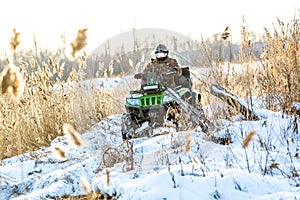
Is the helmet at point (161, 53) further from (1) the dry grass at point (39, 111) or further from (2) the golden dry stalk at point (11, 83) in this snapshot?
(2) the golden dry stalk at point (11, 83)

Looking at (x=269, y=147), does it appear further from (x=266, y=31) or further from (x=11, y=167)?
(x=11, y=167)

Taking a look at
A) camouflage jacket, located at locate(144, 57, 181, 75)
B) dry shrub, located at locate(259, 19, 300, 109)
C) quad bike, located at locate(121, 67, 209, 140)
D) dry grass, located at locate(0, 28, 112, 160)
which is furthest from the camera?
camouflage jacket, located at locate(144, 57, 181, 75)

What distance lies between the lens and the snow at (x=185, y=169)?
2455mm

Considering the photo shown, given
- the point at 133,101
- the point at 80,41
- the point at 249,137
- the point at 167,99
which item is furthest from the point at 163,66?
the point at 80,41

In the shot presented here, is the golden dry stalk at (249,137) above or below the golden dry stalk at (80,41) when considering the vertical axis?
below

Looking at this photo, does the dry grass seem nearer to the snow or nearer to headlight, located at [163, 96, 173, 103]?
the snow

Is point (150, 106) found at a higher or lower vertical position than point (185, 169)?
higher

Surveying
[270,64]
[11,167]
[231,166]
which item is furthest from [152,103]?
[231,166]

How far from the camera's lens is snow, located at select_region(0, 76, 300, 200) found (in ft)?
8.05

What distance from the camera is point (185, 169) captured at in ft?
8.93

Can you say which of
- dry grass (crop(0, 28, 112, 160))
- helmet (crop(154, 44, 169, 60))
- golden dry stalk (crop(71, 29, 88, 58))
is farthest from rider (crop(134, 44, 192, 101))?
golden dry stalk (crop(71, 29, 88, 58))

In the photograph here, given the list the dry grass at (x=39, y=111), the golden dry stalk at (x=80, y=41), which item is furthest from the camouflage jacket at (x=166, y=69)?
the golden dry stalk at (x=80, y=41)

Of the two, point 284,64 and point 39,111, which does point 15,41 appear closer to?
point 284,64

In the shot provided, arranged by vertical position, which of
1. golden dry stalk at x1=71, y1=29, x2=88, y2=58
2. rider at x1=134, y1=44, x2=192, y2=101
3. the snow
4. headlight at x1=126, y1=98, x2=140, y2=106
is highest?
golden dry stalk at x1=71, y1=29, x2=88, y2=58
